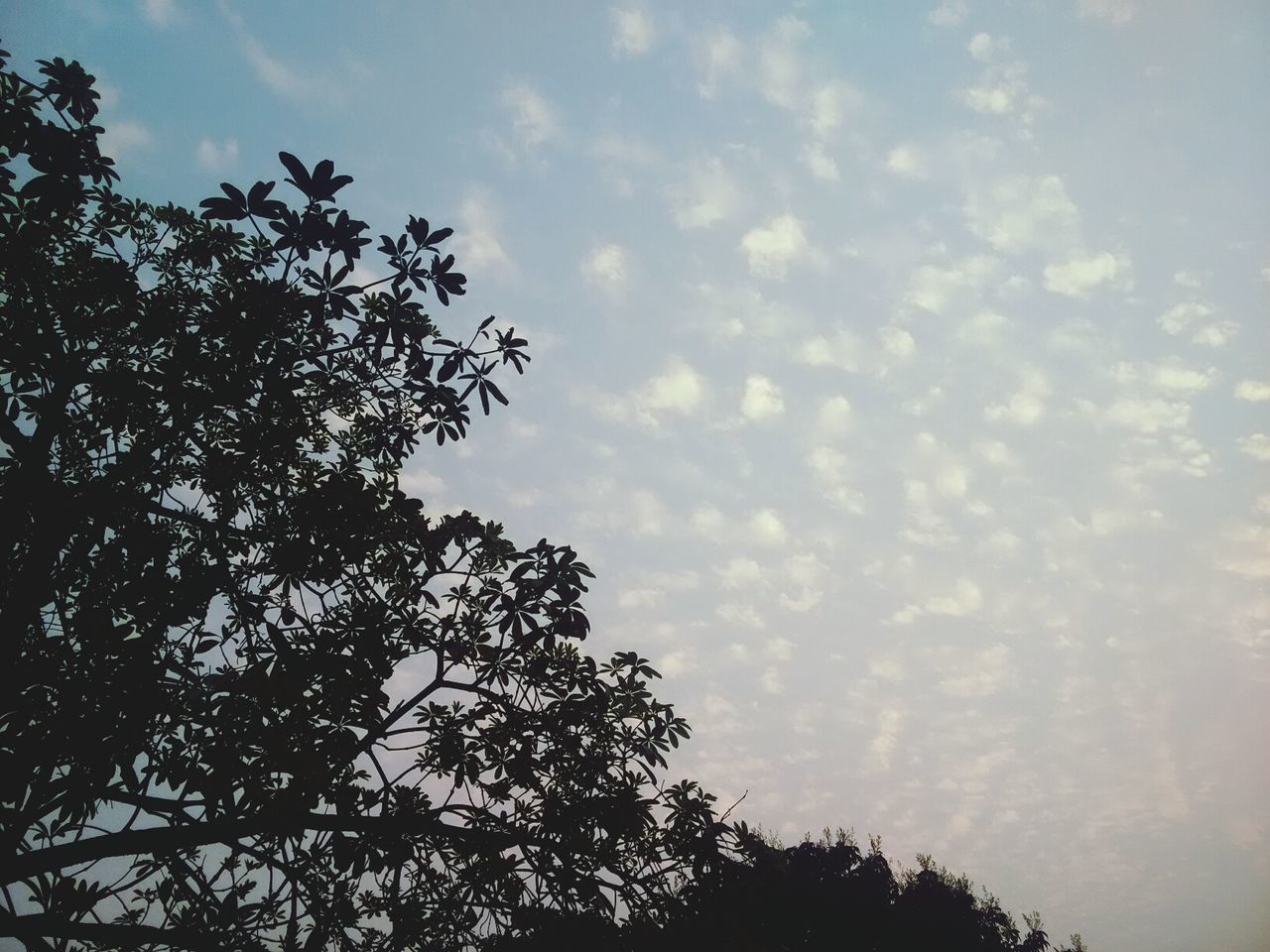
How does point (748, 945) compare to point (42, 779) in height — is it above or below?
below

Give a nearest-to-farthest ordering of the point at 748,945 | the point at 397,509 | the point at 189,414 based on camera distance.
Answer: the point at 748,945 → the point at 189,414 → the point at 397,509

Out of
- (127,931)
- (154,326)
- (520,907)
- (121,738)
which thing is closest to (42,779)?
(121,738)

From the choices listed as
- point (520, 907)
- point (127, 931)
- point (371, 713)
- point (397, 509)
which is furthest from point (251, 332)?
point (520, 907)

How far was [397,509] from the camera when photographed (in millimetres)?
5781

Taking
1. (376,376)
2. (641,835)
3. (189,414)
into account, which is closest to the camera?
(641,835)

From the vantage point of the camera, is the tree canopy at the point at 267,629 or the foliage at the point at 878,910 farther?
the foliage at the point at 878,910

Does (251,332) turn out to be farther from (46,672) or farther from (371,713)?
(371,713)

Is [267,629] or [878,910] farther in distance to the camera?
[878,910]

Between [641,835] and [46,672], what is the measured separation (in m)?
4.13

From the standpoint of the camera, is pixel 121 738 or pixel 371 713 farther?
pixel 371 713

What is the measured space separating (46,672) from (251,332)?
110 inches

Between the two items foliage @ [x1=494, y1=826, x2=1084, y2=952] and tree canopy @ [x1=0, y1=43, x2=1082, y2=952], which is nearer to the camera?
tree canopy @ [x1=0, y1=43, x2=1082, y2=952]

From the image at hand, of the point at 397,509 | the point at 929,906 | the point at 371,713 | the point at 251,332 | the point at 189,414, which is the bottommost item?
the point at 929,906

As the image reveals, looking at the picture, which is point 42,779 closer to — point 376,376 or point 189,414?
point 189,414
